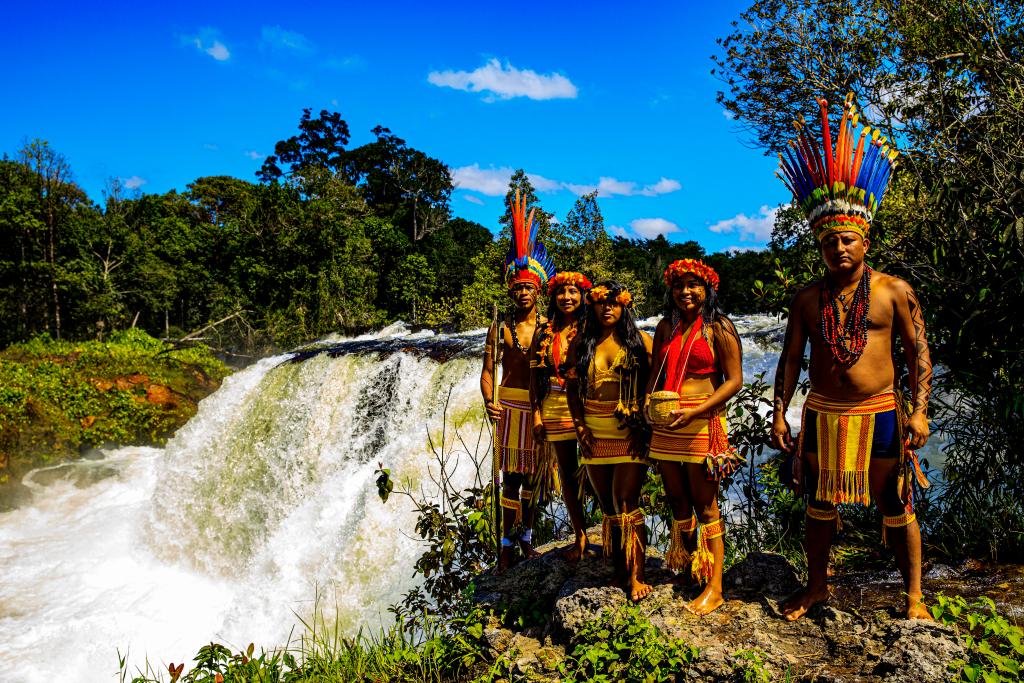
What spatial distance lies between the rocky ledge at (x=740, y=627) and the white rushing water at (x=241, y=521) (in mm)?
2906

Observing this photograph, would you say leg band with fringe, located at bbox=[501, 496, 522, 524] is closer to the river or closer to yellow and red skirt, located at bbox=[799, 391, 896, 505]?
the river

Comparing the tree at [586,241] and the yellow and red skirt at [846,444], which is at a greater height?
the tree at [586,241]

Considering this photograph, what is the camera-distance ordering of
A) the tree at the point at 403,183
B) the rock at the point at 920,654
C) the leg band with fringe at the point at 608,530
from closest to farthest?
the rock at the point at 920,654 < the leg band with fringe at the point at 608,530 < the tree at the point at 403,183

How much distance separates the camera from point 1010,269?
3.25 m

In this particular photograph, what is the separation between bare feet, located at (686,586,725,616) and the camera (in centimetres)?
290

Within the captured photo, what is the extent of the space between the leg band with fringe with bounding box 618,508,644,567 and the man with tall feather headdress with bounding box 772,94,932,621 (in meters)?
0.79

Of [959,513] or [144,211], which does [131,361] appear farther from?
[144,211]

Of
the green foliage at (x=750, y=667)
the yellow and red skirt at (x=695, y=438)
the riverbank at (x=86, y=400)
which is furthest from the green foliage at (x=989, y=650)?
the riverbank at (x=86, y=400)

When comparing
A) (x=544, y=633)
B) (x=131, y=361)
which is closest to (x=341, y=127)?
(x=131, y=361)

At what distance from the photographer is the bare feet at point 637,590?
3.04 m

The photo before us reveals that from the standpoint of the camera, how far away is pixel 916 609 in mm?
2574

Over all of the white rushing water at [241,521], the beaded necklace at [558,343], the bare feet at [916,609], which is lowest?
the white rushing water at [241,521]

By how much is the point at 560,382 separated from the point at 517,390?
0.39 m

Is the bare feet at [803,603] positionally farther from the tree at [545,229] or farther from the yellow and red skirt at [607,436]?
the tree at [545,229]
